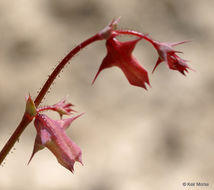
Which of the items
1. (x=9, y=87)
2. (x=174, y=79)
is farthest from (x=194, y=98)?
(x=9, y=87)

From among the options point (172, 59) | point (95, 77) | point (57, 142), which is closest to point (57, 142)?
point (57, 142)

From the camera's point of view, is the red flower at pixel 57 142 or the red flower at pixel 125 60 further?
the red flower at pixel 57 142

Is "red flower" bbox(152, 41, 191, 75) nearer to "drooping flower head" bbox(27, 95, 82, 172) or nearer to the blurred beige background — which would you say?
"drooping flower head" bbox(27, 95, 82, 172)

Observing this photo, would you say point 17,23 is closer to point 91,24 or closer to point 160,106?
point 91,24

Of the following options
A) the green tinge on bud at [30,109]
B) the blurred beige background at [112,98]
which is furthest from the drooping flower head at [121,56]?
the blurred beige background at [112,98]

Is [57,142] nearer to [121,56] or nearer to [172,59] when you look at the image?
[121,56]

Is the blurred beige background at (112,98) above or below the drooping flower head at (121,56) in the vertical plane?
above

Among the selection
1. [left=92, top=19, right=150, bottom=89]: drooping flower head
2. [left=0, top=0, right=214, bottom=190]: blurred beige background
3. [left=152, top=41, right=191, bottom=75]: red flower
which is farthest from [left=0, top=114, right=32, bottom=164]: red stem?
[left=0, top=0, right=214, bottom=190]: blurred beige background

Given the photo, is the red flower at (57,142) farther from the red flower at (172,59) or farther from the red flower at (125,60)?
the red flower at (172,59)
